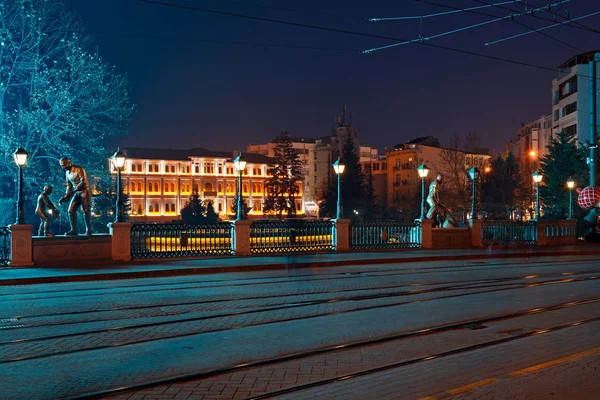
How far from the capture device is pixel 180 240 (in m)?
23.4

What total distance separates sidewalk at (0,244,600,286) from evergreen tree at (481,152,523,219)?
2990 cm

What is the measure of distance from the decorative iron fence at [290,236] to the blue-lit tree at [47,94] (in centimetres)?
1254

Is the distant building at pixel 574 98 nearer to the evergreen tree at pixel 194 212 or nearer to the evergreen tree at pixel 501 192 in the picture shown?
the evergreen tree at pixel 501 192

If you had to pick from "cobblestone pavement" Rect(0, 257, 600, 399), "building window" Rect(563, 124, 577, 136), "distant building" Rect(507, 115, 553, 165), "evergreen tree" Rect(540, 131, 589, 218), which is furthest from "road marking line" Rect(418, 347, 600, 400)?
"distant building" Rect(507, 115, 553, 165)

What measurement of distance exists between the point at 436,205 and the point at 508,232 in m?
5.20

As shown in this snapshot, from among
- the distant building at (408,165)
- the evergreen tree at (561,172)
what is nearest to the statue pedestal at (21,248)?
the evergreen tree at (561,172)

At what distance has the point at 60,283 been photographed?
55.4ft

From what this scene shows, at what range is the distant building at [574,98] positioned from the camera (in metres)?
70.0

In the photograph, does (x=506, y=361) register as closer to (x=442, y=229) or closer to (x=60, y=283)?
(x=60, y=283)

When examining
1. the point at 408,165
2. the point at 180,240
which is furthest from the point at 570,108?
the point at 180,240

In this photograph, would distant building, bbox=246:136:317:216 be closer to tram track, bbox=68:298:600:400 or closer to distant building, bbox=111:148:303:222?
distant building, bbox=111:148:303:222

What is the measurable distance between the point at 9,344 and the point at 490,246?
26418 millimetres

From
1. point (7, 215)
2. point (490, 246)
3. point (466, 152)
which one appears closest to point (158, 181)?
point (466, 152)

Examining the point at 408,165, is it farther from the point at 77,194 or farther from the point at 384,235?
the point at 77,194
